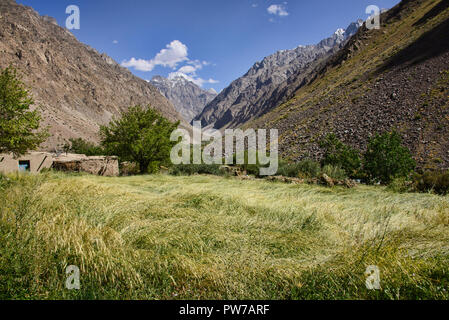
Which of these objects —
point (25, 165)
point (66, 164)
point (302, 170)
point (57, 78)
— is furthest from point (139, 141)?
point (57, 78)

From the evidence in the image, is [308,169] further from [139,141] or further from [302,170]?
[139,141]

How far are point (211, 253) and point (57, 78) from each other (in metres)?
111

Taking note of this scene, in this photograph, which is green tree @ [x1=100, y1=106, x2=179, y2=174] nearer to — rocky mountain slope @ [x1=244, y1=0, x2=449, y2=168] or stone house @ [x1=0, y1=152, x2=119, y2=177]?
stone house @ [x1=0, y1=152, x2=119, y2=177]

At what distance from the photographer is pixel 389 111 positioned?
19.6 meters

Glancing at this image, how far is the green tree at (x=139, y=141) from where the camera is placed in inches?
461

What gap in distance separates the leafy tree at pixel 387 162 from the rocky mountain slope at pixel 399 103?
5.99m

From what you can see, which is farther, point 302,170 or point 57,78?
point 57,78

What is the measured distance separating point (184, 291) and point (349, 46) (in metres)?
56.0

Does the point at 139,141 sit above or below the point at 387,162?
above

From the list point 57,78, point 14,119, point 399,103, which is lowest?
point 14,119

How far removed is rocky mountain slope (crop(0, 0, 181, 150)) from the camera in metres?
67.5

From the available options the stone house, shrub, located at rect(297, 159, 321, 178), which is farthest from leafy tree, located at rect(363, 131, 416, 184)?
the stone house

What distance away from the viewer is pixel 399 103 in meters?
19.8
